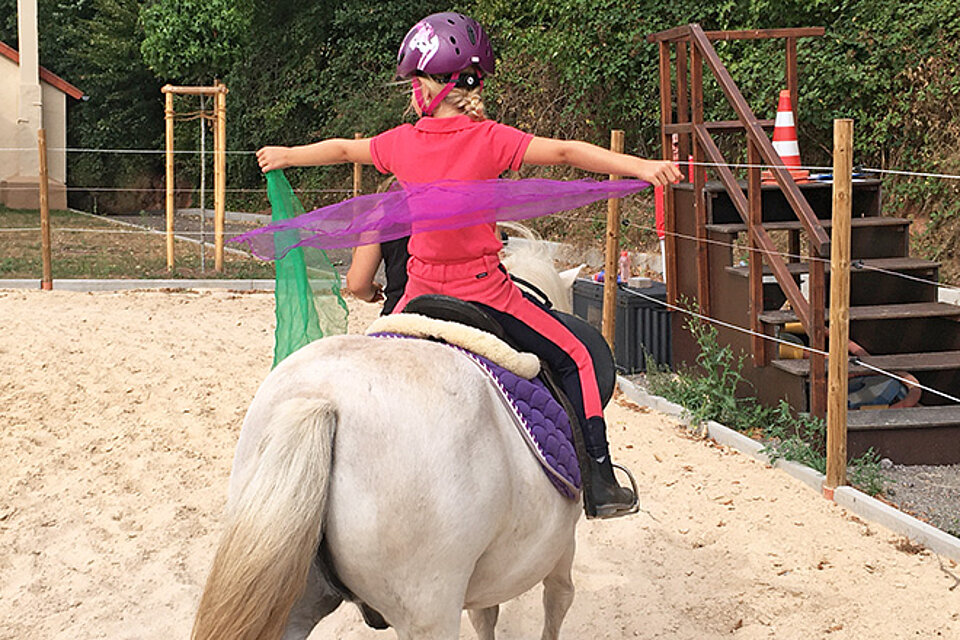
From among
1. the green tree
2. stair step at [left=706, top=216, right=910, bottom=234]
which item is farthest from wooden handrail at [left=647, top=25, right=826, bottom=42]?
the green tree

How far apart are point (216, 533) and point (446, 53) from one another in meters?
3.16

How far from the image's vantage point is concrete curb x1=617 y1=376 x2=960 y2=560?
4738mm

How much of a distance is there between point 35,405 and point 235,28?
18634mm

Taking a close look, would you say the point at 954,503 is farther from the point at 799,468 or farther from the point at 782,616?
the point at 782,616

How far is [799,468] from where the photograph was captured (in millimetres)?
5734

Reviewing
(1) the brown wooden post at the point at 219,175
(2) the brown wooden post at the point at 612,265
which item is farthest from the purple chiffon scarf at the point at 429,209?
(1) the brown wooden post at the point at 219,175

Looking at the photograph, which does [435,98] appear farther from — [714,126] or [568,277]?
[714,126]

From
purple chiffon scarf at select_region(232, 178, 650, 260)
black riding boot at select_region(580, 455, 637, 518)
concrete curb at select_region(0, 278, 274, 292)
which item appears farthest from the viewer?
concrete curb at select_region(0, 278, 274, 292)

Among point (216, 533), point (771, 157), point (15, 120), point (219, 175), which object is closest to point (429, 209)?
point (216, 533)

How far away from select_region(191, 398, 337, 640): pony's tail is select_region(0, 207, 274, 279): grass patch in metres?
10.4

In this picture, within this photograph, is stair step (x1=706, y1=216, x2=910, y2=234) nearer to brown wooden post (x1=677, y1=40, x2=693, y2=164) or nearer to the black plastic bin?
brown wooden post (x1=677, y1=40, x2=693, y2=164)

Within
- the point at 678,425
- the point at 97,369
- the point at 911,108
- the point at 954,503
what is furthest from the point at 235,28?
the point at 954,503

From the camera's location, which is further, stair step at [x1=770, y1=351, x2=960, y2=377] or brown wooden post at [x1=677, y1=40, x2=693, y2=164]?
brown wooden post at [x1=677, y1=40, x2=693, y2=164]

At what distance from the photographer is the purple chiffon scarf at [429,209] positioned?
9.40 ft
